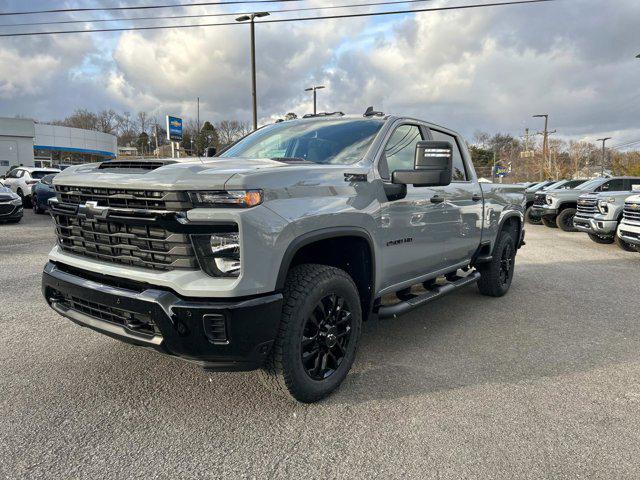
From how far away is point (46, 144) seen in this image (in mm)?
51062

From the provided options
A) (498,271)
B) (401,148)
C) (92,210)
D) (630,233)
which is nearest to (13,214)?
(92,210)

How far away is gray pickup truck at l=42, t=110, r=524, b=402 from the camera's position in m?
2.49

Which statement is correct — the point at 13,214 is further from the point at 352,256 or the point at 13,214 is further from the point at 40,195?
the point at 352,256

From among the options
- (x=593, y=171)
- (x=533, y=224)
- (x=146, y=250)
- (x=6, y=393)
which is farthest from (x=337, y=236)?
(x=593, y=171)

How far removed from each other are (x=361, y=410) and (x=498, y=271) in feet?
11.7

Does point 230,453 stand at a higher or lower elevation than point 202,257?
lower

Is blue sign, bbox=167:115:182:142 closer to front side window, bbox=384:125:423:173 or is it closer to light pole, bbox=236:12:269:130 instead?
light pole, bbox=236:12:269:130

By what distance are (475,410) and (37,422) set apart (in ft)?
8.89

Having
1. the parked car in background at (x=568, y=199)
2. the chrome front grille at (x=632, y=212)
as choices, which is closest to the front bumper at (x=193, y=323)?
the chrome front grille at (x=632, y=212)

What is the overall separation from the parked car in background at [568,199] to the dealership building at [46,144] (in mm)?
32819

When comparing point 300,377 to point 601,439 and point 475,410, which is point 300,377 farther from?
point 601,439

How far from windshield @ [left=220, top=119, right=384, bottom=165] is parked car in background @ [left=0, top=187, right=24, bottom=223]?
452 inches

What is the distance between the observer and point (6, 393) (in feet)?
10.1

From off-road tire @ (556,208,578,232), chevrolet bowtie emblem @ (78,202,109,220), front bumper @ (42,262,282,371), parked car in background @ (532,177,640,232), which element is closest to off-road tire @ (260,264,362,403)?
front bumper @ (42,262,282,371)
